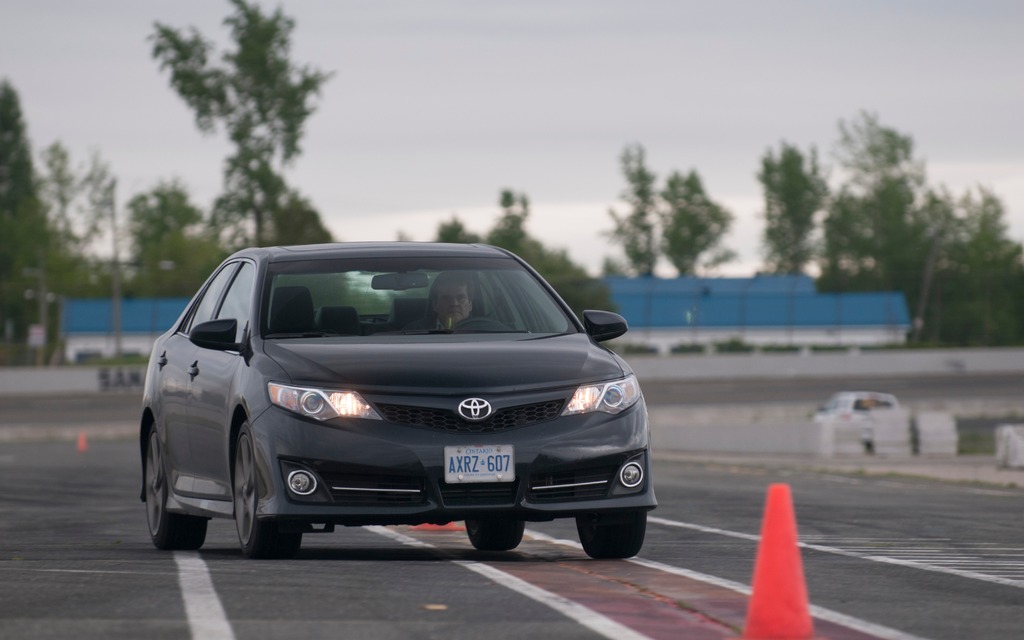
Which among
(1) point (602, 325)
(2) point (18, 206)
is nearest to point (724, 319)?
(2) point (18, 206)

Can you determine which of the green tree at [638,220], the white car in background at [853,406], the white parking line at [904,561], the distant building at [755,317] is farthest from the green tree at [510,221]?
the white parking line at [904,561]

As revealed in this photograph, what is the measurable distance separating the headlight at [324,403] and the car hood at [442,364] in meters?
0.05

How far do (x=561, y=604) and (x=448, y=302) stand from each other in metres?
2.99

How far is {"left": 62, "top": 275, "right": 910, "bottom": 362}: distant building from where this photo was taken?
89500 mm

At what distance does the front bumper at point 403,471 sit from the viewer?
28.8 ft

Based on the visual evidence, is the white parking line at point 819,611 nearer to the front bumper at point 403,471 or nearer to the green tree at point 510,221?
the front bumper at point 403,471

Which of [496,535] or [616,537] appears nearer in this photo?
[616,537]

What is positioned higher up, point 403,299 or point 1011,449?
point 403,299

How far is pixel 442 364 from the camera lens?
8.95 m

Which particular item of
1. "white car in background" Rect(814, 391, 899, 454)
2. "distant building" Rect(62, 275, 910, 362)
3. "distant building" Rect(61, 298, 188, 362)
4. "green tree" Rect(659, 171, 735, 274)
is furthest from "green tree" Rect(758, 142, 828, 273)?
"white car in background" Rect(814, 391, 899, 454)

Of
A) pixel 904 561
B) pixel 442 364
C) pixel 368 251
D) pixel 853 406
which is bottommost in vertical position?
pixel 853 406

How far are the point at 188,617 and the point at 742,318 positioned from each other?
86.4 meters

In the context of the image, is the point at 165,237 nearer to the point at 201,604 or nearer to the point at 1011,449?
the point at 1011,449

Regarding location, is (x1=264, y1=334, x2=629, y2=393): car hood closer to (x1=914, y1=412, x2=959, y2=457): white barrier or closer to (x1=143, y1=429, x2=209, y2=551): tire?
(x1=143, y1=429, x2=209, y2=551): tire
